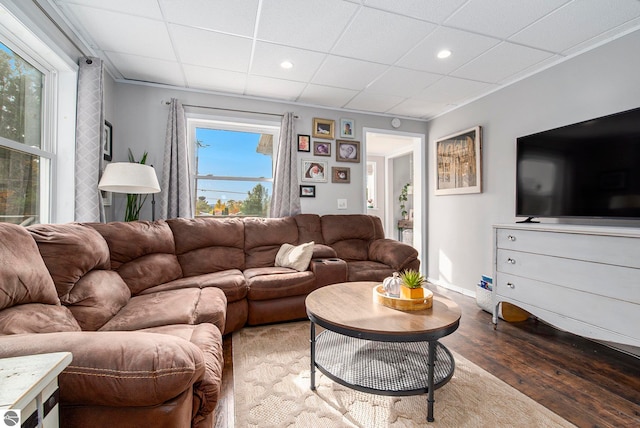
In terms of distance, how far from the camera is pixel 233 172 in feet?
12.3

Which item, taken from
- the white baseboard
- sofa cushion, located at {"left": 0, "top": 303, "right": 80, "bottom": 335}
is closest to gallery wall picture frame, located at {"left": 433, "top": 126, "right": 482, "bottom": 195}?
the white baseboard

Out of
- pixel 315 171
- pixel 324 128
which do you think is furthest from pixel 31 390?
pixel 324 128

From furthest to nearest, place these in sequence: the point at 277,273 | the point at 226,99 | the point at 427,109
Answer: the point at 427,109 → the point at 226,99 → the point at 277,273

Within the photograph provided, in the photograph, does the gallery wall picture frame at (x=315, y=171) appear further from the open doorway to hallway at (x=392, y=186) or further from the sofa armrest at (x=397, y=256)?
the open doorway to hallway at (x=392, y=186)

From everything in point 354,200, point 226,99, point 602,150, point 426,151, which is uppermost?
point 226,99

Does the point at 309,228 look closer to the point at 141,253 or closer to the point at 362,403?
the point at 141,253

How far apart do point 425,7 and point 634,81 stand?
1713 mm

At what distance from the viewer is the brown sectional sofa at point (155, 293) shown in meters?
0.86

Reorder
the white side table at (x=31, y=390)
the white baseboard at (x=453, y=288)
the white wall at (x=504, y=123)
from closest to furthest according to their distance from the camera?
the white side table at (x=31, y=390) < the white wall at (x=504, y=123) < the white baseboard at (x=453, y=288)

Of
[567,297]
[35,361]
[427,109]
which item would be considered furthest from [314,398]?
[427,109]

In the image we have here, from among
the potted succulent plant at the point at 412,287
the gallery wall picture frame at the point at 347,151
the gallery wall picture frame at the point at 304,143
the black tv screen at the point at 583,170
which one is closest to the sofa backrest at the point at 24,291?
the potted succulent plant at the point at 412,287

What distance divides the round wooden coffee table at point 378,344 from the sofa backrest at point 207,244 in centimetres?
130

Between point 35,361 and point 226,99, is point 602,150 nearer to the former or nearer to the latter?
point 35,361

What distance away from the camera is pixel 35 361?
712 mm
